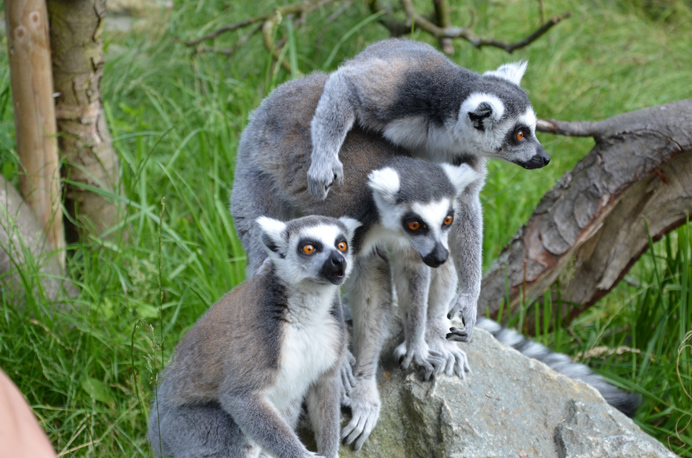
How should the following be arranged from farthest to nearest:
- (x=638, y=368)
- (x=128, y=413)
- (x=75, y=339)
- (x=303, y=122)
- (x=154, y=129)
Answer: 1. (x=154, y=129)
2. (x=638, y=368)
3. (x=75, y=339)
4. (x=128, y=413)
5. (x=303, y=122)

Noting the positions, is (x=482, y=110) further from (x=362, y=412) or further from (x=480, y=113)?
(x=362, y=412)

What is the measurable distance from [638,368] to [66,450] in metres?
3.98

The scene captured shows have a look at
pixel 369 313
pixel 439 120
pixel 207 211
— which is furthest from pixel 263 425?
pixel 207 211

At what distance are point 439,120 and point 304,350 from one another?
55.6 inches

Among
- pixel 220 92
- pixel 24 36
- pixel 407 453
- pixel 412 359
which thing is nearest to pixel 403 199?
pixel 412 359

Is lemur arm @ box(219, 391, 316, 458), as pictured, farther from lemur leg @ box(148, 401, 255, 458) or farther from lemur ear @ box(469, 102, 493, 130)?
lemur ear @ box(469, 102, 493, 130)

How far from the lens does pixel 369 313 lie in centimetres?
362

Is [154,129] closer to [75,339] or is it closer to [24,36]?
[24,36]

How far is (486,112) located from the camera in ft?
11.0

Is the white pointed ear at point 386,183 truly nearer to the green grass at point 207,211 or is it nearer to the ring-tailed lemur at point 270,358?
the ring-tailed lemur at point 270,358

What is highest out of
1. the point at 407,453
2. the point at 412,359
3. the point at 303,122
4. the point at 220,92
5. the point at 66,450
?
the point at 303,122

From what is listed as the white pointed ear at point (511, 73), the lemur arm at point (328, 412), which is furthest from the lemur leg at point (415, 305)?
the white pointed ear at point (511, 73)

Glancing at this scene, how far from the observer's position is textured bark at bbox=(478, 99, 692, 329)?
180 inches

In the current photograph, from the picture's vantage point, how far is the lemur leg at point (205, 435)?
9.93 feet
